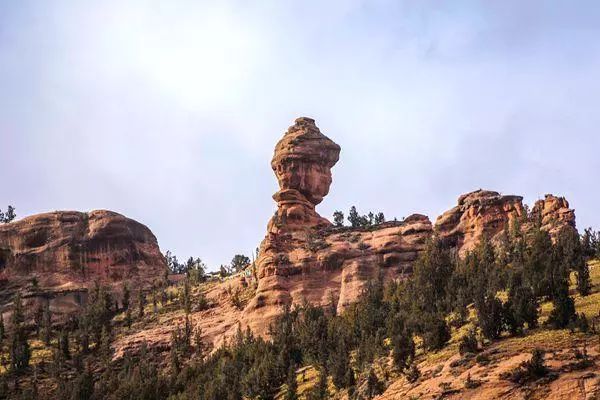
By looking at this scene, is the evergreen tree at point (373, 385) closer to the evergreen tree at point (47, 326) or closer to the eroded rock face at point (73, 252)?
the evergreen tree at point (47, 326)

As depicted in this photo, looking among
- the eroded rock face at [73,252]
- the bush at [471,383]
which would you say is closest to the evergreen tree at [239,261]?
the eroded rock face at [73,252]

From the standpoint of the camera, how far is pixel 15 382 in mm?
112438

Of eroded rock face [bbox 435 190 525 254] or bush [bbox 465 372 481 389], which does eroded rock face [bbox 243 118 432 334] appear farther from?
bush [bbox 465 372 481 389]

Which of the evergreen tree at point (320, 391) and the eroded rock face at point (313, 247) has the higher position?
the eroded rock face at point (313, 247)

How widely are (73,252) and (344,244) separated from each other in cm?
5653

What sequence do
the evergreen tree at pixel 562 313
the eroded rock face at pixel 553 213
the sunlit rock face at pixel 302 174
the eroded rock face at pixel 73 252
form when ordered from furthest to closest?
1. the eroded rock face at pixel 73 252
2. the sunlit rock face at pixel 302 174
3. the eroded rock face at pixel 553 213
4. the evergreen tree at pixel 562 313

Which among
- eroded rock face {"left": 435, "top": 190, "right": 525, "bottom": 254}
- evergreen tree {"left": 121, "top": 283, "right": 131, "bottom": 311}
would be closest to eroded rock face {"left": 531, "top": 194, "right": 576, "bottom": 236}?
eroded rock face {"left": 435, "top": 190, "right": 525, "bottom": 254}

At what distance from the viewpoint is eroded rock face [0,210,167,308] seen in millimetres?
153375

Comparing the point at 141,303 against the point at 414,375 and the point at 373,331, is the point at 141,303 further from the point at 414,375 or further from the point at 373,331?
the point at 414,375

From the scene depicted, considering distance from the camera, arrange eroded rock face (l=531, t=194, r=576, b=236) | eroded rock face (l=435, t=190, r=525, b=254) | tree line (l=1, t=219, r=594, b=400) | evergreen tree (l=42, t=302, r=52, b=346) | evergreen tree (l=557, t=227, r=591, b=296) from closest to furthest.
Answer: tree line (l=1, t=219, r=594, b=400) → evergreen tree (l=557, t=227, r=591, b=296) → eroded rock face (l=531, t=194, r=576, b=236) → eroded rock face (l=435, t=190, r=525, b=254) → evergreen tree (l=42, t=302, r=52, b=346)

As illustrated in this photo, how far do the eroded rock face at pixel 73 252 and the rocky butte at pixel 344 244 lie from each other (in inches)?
1383

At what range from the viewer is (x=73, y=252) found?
155875 millimetres

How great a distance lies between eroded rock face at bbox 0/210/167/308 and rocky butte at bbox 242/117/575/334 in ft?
115

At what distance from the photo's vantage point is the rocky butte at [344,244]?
119125mm
